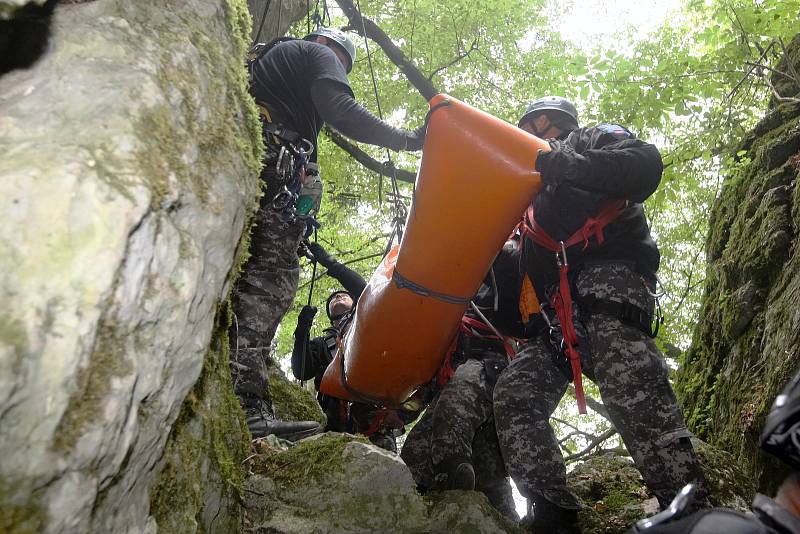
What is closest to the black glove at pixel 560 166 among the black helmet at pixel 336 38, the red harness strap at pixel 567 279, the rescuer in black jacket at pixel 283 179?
the red harness strap at pixel 567 279

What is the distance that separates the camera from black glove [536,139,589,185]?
10.4 ft

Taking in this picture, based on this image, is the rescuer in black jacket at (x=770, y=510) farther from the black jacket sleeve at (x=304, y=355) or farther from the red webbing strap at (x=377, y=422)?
the black jacket sleeve at (x=304, y=355)

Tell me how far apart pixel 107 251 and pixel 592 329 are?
2.69 meters

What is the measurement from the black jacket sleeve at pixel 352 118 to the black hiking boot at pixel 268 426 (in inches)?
80.4

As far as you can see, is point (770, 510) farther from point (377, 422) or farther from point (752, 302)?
point (377, 422)

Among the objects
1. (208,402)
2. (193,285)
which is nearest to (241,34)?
(193,285)

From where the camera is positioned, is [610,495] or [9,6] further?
[610,495]

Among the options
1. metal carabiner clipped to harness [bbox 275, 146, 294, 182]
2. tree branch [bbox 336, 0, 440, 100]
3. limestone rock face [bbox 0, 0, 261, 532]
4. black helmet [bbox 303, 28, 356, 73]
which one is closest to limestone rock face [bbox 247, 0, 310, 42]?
tree branch [bbox 336, 0, 440, 100]

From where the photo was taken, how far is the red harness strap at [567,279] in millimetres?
3268

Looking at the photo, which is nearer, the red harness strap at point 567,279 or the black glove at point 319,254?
the red harness strap at point 567,279

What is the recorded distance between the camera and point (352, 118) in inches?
156

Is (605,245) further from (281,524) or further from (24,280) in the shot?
(24,280)

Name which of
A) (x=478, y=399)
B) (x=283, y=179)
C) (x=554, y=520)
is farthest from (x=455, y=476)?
(x=283, y=179)

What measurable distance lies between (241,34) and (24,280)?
5.87ft
